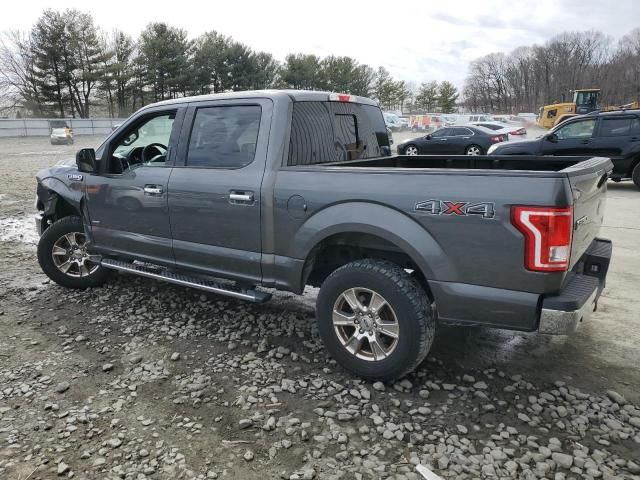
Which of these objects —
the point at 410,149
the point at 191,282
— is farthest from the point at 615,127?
the point at 191,282

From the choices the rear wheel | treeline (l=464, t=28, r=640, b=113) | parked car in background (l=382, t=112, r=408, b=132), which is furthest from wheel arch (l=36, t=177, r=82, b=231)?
treeline (l=464, t=28, r=640, b=113)

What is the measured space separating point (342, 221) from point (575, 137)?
11100 mm

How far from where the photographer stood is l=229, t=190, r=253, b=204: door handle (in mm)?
3690

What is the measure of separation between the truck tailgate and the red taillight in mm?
140

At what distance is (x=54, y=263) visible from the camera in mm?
5270

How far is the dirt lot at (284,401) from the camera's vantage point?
8.71ft

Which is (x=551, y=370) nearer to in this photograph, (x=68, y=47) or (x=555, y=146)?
(x=555, y=146)

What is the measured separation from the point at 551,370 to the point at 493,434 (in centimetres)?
96

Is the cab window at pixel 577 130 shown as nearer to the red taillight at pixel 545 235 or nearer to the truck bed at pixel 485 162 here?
the truck bed at pixel 485 162

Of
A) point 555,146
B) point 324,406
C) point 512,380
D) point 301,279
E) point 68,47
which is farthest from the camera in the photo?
point 68,47

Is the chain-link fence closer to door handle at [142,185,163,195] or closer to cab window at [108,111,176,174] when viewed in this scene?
cab window at [108,111,176,174]

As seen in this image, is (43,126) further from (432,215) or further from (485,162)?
(432,215)

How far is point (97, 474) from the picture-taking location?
2.58 meters

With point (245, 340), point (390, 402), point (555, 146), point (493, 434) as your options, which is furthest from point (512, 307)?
point (555, 146)
